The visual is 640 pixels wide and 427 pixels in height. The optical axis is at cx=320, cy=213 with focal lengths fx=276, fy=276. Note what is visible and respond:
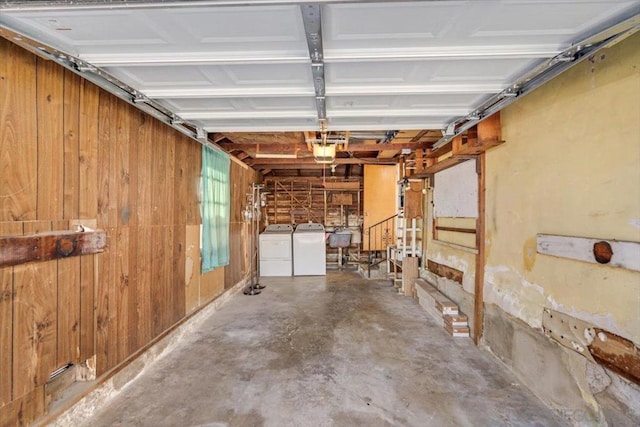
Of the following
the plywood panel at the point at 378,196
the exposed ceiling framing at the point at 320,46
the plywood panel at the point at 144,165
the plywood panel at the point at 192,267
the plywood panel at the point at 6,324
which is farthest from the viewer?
the plywood panel at the point at 378,196

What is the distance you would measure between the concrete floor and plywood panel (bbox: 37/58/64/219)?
4.72 feet

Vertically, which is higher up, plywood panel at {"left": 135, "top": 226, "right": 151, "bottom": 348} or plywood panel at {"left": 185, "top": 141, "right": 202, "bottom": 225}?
plywood panel at {"left": 185, "top": 141, "right": 202, "bottom": 225}

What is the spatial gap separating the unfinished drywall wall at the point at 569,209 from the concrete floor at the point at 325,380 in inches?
14.7

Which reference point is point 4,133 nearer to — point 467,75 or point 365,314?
point 467,75

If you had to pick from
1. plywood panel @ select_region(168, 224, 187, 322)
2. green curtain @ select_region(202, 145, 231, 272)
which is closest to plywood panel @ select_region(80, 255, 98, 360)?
plywood panel @ select_region(168, 224, 187, 322)

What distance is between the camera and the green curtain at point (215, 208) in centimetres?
354

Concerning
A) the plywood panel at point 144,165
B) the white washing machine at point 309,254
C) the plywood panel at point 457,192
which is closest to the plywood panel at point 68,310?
the plywood panel at point 144,165

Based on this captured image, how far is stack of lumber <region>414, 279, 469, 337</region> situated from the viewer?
3039 millimetres

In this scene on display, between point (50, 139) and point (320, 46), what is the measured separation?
162 centimetres

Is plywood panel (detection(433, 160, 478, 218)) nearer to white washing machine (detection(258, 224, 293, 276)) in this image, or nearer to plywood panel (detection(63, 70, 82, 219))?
plywood panel (detection(63, 70, 82, 219))

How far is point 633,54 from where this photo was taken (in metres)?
1.43

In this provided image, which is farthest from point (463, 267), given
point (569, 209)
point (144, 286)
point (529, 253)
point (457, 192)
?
point (144, 286)

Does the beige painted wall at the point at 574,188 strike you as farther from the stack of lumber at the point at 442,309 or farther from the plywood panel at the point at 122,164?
the plywood panel at the point at 122,164

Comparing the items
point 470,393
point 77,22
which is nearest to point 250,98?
point 77,22
